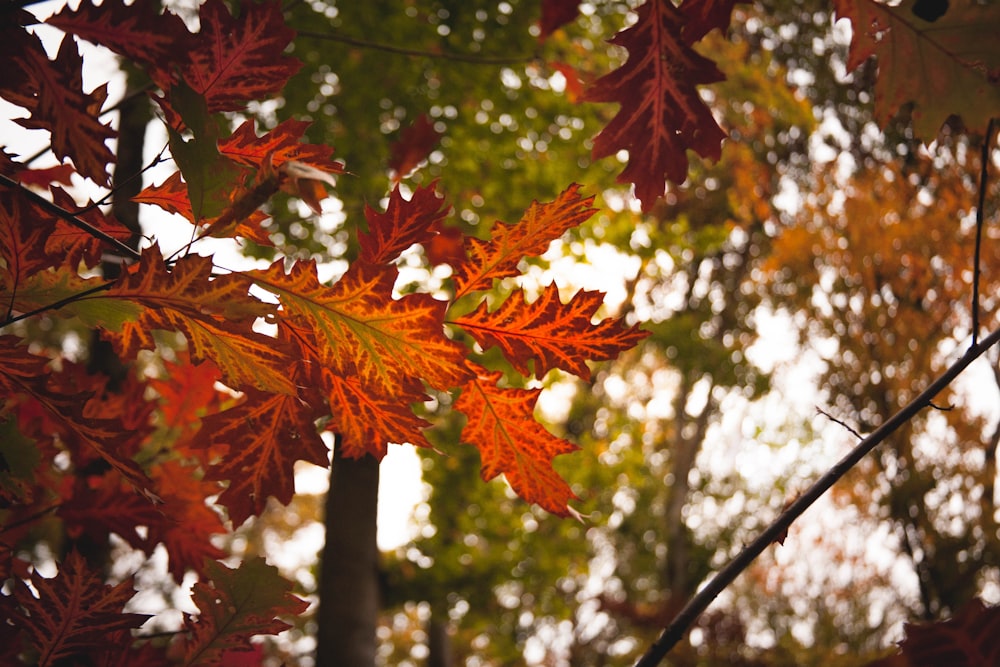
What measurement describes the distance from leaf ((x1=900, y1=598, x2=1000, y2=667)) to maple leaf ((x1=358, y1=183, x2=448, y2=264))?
17.5 inches

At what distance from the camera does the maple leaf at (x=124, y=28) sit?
1.60ft

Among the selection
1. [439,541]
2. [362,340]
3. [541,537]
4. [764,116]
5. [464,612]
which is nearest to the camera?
[362,340]

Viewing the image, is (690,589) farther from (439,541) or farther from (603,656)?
(439,541)

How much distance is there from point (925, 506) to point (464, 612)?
363 centimetres

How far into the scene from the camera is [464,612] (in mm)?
3842

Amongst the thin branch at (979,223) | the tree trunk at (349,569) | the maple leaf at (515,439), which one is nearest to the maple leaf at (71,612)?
the maple leaf at (515,439)

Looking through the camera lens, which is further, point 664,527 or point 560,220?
point 664,527

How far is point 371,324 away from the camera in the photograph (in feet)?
1.70

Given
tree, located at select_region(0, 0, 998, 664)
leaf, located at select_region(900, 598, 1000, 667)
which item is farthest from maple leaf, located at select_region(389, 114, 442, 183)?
leaf, located at select_region(900, 598, 1000, 667)

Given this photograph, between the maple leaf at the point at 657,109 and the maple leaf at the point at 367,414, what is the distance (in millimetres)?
343

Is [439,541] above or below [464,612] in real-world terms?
above

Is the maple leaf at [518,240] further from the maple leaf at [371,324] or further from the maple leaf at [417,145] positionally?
the maple leaf at [417,145]

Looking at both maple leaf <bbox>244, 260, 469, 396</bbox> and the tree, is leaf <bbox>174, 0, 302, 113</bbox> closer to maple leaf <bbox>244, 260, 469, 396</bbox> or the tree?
the tree

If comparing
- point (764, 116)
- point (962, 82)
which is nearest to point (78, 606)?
point (962, 82)
